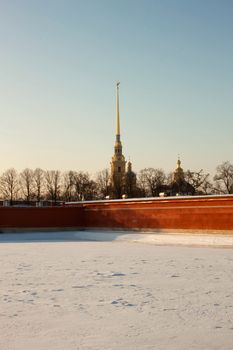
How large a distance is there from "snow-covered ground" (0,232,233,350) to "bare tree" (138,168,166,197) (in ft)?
157

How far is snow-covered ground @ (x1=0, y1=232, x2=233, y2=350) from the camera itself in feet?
22.5

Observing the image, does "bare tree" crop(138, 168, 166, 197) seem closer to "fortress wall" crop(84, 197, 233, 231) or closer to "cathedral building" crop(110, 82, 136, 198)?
"cathedral building" crop(110, 82, 136, 198)

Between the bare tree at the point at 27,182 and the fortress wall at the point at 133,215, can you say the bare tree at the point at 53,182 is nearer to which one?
the bare tree at the point at 27,182

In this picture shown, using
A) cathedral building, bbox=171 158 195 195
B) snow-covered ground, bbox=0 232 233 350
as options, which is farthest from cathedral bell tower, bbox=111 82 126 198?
snow-covered ground, bbox=0 232 233 350

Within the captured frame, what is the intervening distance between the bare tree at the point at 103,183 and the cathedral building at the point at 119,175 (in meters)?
0.75

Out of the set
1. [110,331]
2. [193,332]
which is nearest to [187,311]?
[193,332]

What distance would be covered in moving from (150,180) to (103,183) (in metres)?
7.58

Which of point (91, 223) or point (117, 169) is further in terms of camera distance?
point (117, 169)

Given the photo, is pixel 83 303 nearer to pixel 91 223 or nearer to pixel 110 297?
pixel 110 297

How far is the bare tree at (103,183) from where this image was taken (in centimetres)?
6568

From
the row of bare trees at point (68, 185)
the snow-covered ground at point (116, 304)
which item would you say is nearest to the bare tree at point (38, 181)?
the row of bare trees at point (68, 185)

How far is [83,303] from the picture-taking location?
30.6 feet

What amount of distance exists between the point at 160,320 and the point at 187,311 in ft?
2.62

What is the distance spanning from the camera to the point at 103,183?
7031cm
